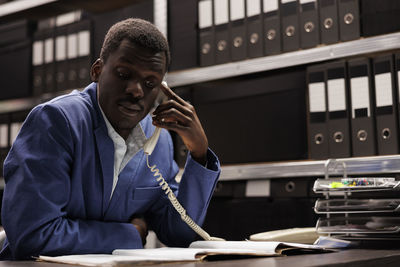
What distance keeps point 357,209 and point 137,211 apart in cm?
50

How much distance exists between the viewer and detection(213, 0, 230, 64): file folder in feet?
6.46

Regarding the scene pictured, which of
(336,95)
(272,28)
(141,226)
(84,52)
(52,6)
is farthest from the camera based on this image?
(52,6)

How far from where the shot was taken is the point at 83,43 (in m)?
2.34

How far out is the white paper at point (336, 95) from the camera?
1.71 meters

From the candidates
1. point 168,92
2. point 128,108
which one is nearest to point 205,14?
point 168,92

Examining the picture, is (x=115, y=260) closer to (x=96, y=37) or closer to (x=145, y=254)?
(x=145, y=254)

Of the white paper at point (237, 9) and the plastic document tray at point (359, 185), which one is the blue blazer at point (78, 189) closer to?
the plastic document tray at point (359, 185)

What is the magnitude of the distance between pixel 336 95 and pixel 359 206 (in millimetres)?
671

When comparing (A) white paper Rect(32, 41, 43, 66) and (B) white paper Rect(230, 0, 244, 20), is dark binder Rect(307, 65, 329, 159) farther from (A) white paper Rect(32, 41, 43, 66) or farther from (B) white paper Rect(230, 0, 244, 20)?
(A) white paper Rect(32, 41, 43, 66)

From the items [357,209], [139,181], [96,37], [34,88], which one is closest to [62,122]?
[139,181]

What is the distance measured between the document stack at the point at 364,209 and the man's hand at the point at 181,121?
11.4 inches

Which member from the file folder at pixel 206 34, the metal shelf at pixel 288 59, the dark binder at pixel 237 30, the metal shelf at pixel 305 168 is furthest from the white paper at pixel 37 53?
the metal shelf at pixel 305 168

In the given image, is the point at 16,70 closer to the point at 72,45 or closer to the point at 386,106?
the point at 72,45

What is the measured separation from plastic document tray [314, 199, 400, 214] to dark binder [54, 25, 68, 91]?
159cm
